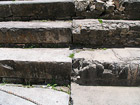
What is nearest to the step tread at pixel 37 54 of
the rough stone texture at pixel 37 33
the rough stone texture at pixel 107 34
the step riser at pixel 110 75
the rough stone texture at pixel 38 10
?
the rough stone texture at pixel 37 33

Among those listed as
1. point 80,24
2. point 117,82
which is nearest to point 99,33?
point 80,24

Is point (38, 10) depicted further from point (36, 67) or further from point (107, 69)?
point (107, 69)

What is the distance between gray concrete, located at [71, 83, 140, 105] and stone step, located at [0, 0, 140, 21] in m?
1.67

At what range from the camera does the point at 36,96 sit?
2.18m

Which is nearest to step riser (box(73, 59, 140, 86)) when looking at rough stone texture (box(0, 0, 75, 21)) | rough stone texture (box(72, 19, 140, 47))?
rough stone texture (box(72, 19, 140, 47))

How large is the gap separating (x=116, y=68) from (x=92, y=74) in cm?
39

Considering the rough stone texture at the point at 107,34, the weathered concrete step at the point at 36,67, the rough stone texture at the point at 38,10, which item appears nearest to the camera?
the weathered concrete step at the point at 36,67

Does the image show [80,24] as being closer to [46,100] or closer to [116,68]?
[116,68]

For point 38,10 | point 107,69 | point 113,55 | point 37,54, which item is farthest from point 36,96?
point 38,10

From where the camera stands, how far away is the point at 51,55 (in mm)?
2482

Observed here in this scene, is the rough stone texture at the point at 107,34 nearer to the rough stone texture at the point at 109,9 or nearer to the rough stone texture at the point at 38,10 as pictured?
the rough stone texture at the point at 109,9

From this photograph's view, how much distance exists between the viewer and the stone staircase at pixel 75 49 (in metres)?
2.17

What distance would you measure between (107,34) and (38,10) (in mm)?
1735

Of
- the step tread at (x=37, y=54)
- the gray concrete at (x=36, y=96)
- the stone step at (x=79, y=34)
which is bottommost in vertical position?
the gray concrete at (x=36, y=96)
